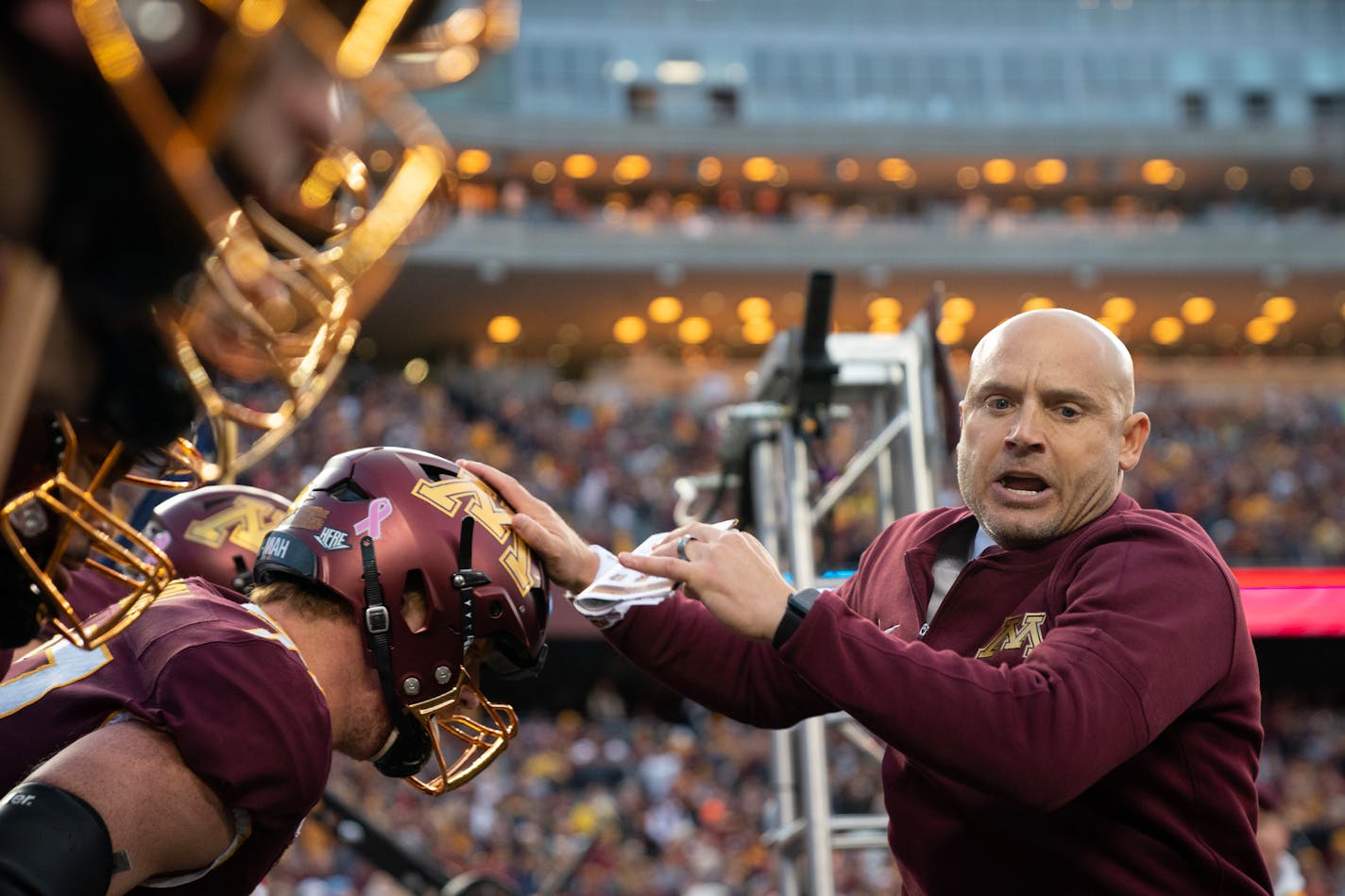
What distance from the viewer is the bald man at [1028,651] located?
222 centimetres

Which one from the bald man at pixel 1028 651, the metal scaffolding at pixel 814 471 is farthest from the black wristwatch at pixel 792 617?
the metal scaffolding at pixel 814 471

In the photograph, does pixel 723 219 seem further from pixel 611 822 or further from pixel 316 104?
pixel 316 104

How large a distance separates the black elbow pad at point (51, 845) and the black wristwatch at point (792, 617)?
106 cm

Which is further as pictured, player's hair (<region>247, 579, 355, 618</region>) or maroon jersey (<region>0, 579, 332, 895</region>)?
player's hair (<region>247, 579, 355, 618</region>)

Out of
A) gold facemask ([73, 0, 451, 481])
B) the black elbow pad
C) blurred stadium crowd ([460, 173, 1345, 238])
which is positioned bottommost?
blurred stadium crowd ([460, 173, 1345, 238])

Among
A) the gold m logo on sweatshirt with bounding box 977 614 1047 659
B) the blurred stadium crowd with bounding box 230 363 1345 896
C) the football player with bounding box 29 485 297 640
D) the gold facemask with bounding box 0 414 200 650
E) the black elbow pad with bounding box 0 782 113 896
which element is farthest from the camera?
the blurred stadium crowd with bounding box 230 363 1345 896

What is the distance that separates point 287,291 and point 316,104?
0.23 metres

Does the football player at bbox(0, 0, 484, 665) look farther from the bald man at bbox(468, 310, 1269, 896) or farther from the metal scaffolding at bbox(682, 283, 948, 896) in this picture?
the metal scaffolding at bbox(682, 283, 948, 896)

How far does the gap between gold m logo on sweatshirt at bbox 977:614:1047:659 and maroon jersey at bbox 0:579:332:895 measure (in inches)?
48.2

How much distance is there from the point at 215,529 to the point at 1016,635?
2144mm

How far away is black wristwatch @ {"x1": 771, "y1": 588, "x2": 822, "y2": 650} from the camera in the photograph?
7.61ft

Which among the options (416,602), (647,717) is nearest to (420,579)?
(416,602)

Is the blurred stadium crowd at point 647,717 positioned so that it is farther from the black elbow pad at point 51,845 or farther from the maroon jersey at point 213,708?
the black elbow pad at point 51,845

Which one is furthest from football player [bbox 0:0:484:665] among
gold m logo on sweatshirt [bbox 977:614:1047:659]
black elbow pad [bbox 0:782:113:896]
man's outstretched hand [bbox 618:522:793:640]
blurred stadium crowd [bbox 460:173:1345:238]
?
blurred stadium crowd [bbox 460:173:1345:238]
